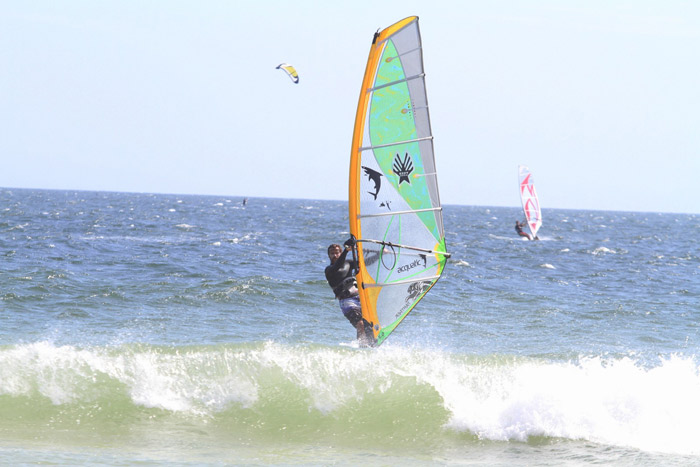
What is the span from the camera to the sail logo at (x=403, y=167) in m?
7.55

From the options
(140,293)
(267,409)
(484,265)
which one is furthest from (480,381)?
(484,265)

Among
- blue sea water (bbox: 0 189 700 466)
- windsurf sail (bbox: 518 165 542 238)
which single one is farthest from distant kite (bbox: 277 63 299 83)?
windsurf sail (bbox: 518 165 542 238)

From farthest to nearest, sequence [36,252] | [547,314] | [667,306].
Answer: [36,252] → [667,306] → [547,314]

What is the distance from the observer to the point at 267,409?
8.66 m

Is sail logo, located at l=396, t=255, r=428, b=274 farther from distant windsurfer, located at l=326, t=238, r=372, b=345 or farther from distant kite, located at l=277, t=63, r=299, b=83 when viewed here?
distant kite, located at l=277, t=63, r=299, b=83

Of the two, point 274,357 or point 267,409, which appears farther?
point 274,357

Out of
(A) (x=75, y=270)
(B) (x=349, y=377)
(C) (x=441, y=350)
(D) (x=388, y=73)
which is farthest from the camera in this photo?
(A) (x=75, y=270)

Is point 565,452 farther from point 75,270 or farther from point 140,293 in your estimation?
point 75,270

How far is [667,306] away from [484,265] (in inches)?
306

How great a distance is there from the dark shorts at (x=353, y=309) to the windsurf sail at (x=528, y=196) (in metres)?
28.7

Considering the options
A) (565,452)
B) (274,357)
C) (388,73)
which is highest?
(388,73)

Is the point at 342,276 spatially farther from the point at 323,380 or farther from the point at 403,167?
the point at 323,380

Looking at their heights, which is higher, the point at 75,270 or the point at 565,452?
the point at 75,270

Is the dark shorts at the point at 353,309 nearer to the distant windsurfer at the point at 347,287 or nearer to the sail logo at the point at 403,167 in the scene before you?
the distant windsurfer at the point at 347,287
